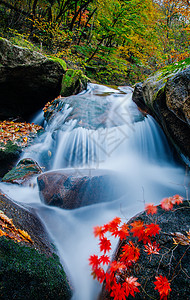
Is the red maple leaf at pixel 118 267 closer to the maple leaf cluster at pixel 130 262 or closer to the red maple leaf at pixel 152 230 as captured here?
the maple leaf cluster at pixel 130 262

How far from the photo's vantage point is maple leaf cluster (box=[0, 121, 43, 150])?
5380mm

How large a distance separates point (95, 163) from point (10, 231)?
3.46 m

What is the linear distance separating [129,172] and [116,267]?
3.03 meters

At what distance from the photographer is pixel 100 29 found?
521 inches

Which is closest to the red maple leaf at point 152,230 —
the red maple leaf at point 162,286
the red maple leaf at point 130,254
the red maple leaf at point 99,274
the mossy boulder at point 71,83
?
the red maple leaf at point 130,254

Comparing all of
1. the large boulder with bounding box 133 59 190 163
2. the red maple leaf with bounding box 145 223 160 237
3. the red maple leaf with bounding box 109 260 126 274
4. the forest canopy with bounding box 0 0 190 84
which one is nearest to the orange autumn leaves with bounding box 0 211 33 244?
the red maple leaf with bounding box 109 260 126 274

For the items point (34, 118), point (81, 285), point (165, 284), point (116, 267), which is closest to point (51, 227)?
point (81, 285)

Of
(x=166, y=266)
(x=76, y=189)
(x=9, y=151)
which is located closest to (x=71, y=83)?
(x=9, y=151)

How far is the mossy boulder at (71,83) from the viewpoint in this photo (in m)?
7.71

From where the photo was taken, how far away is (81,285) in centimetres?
208

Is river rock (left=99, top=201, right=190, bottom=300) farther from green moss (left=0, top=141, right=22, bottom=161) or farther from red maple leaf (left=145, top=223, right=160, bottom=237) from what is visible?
green moss (left=0, top=141, right=22, bottom=161)

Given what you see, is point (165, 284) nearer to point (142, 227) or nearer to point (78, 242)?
point (142, 227)

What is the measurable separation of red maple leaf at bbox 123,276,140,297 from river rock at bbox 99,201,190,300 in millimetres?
34

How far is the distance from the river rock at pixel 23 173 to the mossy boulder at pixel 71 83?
4.54m
